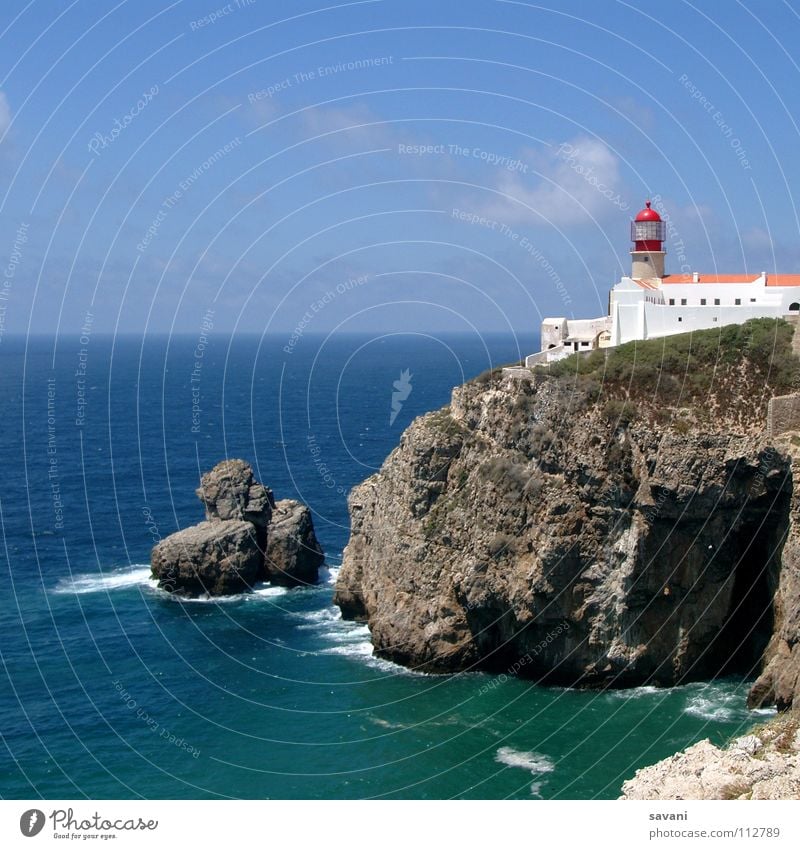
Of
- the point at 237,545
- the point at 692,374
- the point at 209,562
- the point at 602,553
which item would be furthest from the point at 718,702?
the point at 209,562

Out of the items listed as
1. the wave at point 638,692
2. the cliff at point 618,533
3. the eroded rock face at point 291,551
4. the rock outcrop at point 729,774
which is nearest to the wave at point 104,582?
the eroded rock face at point 291,551

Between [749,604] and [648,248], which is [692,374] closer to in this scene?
[749,604]

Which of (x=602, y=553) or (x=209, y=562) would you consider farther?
(x=209, y=562)

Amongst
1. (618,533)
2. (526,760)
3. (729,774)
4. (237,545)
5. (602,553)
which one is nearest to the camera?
(729,774)

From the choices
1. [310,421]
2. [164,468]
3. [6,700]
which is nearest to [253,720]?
[6,700]

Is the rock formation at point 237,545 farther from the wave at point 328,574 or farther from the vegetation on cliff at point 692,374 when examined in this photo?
the vegetation on cliff at point 692,374

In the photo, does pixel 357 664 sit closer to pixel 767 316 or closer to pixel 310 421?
pixel 767 316

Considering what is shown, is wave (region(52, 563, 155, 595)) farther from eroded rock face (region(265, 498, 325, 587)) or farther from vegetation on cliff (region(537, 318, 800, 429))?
vegetation on cliff (region(537, 318, 800, 429))
